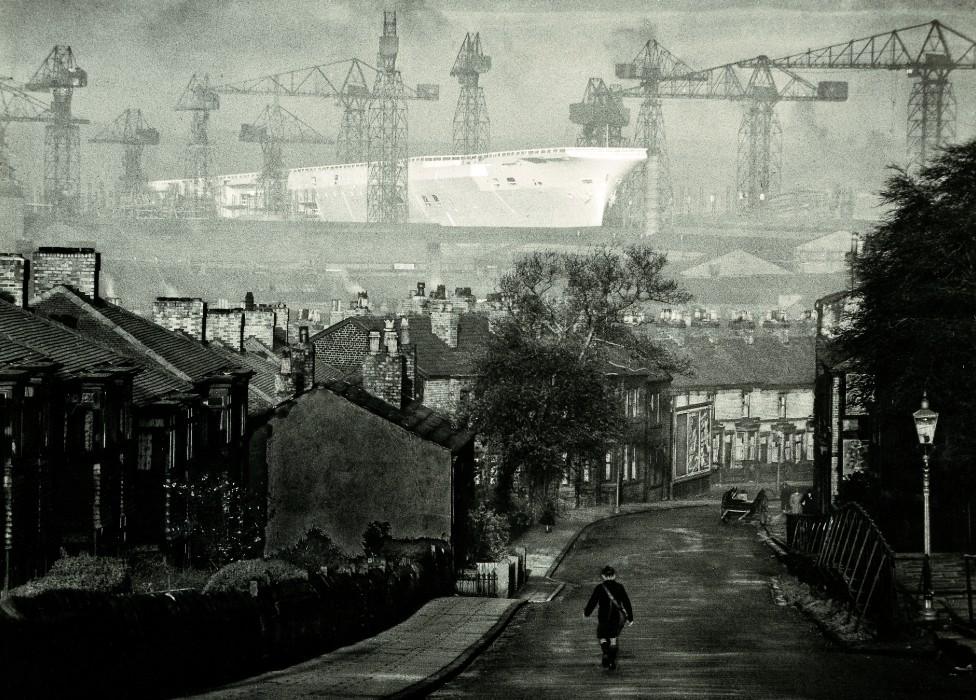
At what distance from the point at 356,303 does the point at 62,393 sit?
177 ft

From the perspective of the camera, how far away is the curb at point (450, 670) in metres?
15.6

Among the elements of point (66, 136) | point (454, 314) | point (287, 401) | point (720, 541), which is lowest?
point (720, 541)

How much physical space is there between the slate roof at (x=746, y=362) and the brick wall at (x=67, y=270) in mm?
48828

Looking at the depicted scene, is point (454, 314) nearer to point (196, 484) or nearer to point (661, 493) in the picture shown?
point (661, 493)

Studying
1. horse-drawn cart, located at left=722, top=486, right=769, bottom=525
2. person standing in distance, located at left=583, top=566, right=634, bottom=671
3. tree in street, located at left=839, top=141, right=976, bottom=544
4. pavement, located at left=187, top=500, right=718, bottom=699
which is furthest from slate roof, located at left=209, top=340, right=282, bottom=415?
person standing in distance, located at left=583, top=566, right=634, bottom=671

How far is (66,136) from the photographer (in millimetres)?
196500

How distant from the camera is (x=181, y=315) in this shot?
42250 mm

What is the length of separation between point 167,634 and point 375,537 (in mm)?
21063

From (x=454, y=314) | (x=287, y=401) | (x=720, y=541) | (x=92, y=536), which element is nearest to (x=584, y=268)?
(x=454, y=314)

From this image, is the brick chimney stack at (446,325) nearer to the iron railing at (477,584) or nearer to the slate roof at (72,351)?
the iron railing at (477,584)

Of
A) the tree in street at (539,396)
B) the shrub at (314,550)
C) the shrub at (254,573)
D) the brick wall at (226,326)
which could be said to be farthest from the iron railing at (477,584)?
the tree in street at (539,396)

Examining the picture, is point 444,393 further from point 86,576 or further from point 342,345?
point 86,576

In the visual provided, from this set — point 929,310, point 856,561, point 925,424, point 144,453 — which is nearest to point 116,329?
point 144,453

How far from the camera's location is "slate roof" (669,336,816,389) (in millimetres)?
83500
